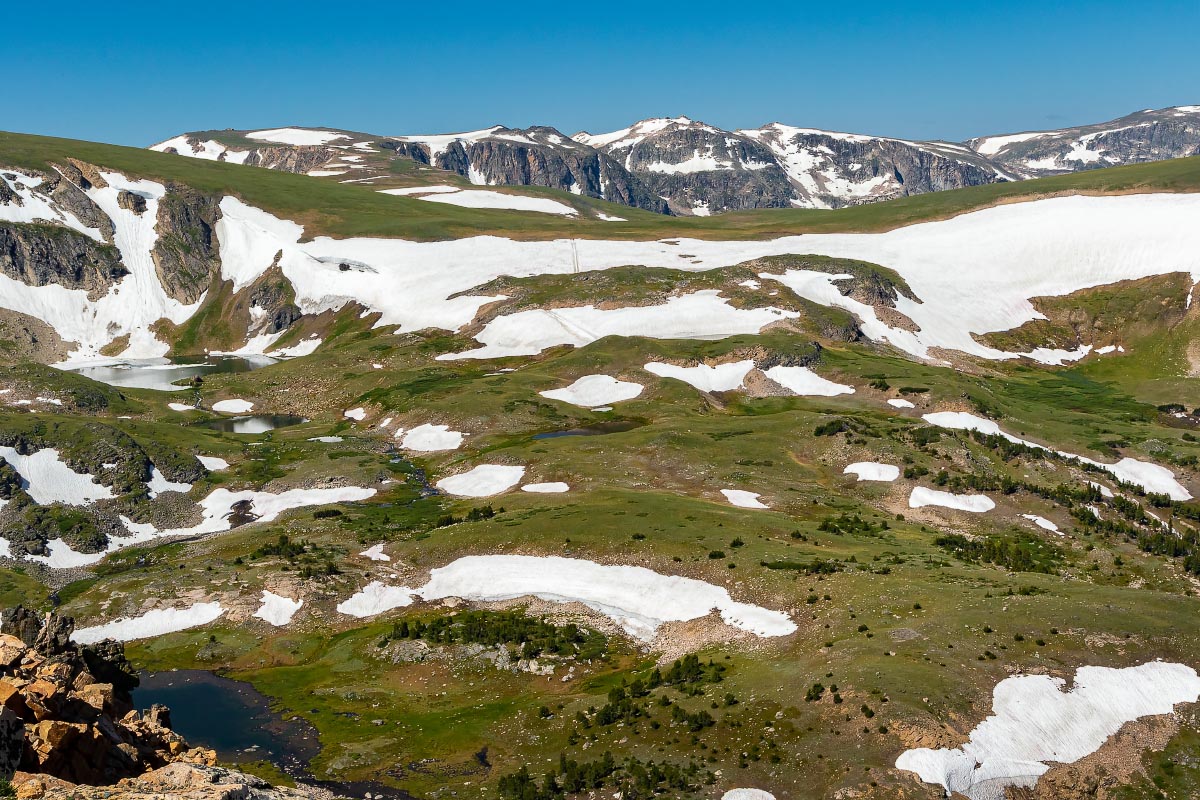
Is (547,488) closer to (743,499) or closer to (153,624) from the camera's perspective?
(743,499)

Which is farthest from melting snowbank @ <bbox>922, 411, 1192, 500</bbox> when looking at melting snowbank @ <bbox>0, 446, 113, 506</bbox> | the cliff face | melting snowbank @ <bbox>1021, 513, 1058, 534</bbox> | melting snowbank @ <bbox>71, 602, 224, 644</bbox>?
the cliff face

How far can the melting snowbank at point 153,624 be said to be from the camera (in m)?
70.4

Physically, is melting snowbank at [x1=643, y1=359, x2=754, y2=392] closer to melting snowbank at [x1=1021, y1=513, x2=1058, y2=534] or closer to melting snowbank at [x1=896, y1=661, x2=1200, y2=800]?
melting snowbank at [x1=1021, y1=513, x2=1058, y2=534]

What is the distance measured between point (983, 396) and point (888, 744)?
9628 cm

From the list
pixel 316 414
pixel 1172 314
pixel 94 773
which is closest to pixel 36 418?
pixel 316 414

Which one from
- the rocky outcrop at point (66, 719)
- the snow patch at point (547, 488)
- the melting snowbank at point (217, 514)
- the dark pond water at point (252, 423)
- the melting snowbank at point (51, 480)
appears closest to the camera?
the rocky outcrop at point (66, 719)

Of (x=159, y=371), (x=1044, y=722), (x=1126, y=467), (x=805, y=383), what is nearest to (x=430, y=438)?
(x=805, y=383)

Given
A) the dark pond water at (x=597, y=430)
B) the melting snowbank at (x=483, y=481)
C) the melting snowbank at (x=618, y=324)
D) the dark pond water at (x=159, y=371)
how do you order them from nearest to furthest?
1. the melting snowbank at (x=483, y=481)
2. the dark pond water at (x=597, y=430)
3. the melting snowbank at (x=618, y=324)
4. the dark pond water at (x=159, y=371)

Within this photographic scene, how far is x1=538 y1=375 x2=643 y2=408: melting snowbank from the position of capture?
138 metres

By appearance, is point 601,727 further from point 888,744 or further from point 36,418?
point 36,418

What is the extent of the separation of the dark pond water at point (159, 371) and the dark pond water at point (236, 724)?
374 feet

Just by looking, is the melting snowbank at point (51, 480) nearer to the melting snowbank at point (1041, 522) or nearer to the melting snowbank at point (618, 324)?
the melting snowbank at point (618, 324)

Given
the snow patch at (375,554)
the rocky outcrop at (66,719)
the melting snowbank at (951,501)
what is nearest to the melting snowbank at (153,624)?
the snow patch at (375,554)

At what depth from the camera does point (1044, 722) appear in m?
46.2
